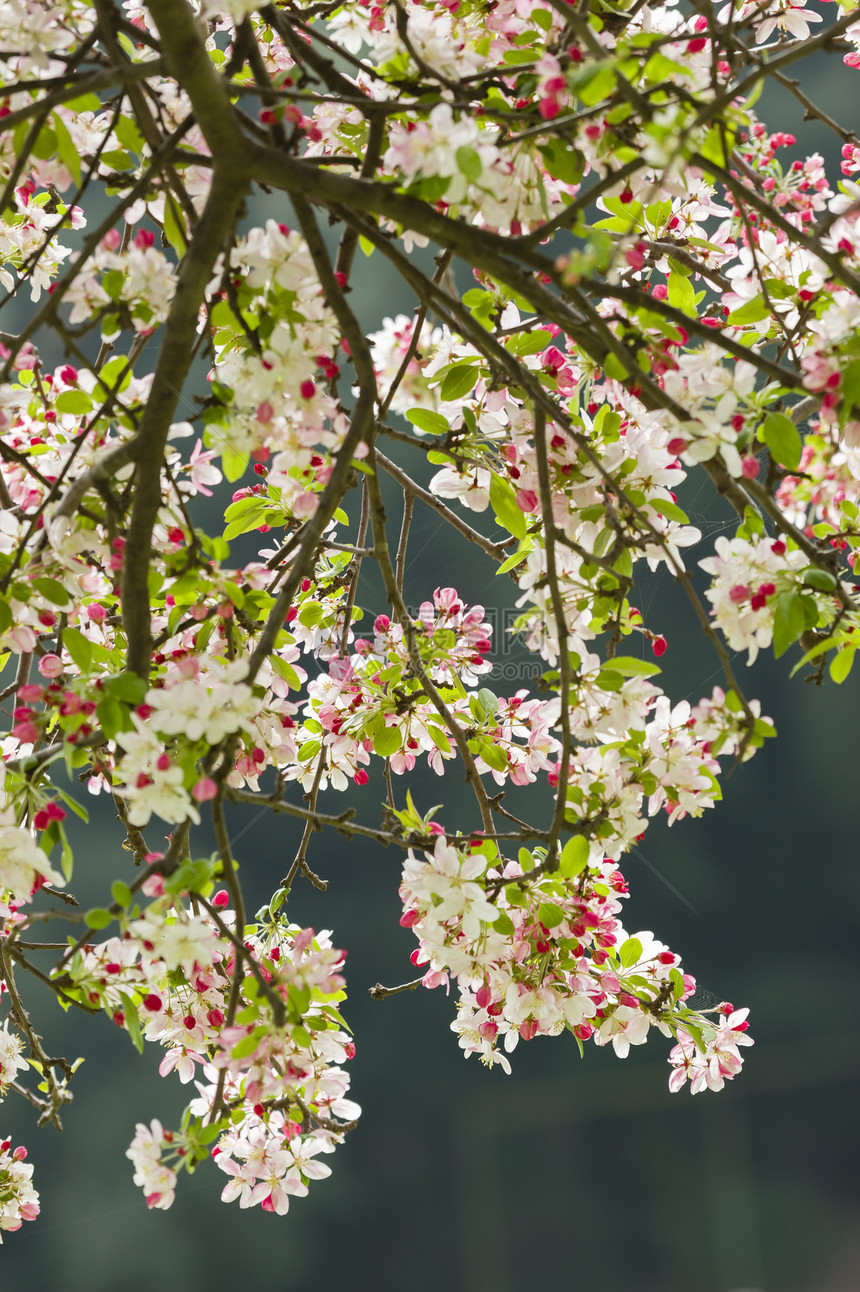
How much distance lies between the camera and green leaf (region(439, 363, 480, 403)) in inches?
39.8

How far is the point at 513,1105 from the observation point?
2473 millimetres

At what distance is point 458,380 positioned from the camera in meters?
1.02

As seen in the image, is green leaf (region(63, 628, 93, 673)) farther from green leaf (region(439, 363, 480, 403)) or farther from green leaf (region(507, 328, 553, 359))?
green leaf (region(507, 328, 553, 359))

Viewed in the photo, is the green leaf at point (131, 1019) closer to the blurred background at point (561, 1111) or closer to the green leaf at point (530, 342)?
the green leaf at point (530, 342)

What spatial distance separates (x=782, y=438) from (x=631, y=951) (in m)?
0.64

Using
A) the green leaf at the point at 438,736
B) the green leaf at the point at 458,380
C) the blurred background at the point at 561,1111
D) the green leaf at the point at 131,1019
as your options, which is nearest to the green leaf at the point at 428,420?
the green leaf at the point at 458,380

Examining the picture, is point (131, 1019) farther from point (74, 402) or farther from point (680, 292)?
point (680, 292)

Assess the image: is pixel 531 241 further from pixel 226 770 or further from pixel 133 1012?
pixel 133 1012

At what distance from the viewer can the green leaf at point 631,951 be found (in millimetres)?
1141

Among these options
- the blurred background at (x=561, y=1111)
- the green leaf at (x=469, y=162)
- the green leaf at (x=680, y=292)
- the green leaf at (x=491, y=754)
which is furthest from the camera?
the blurred background at (x=561, y=1111)

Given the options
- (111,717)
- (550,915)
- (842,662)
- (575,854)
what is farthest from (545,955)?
(111,717)

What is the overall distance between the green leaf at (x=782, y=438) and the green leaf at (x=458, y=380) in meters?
0.33

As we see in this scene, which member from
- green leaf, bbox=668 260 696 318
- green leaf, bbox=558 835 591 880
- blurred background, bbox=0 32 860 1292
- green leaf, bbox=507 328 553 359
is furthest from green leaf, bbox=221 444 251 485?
blurred background, bbox=0 32 860 1292

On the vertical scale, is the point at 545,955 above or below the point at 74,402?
below
